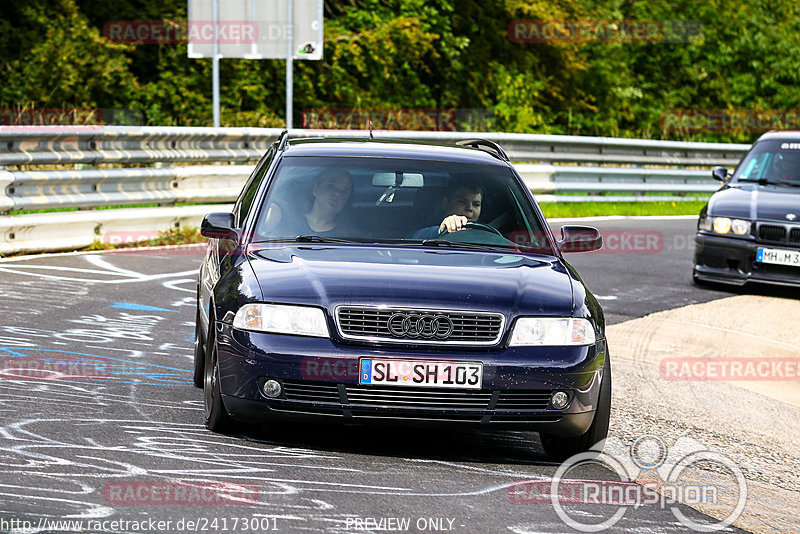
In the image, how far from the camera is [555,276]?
654 cm

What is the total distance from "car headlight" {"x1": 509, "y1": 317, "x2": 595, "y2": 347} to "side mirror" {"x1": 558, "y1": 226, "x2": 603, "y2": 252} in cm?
122

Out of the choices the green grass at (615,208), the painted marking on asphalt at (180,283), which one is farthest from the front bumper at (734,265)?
the green grass at (615,208)

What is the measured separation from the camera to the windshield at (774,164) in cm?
1466

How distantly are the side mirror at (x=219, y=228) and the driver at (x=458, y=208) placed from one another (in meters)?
0.92

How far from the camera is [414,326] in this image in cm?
594

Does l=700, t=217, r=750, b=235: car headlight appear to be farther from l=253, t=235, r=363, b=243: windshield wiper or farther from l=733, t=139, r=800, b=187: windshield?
l=253, t=235, r=363, b=243: windshield wiper

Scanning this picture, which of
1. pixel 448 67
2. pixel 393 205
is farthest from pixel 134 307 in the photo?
pixel 448 67

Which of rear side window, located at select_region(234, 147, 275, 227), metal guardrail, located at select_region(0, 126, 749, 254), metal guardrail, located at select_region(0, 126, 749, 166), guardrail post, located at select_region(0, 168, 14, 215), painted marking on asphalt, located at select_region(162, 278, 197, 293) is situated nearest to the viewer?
rear side window, located at select_region(234, 147, 275, 227)

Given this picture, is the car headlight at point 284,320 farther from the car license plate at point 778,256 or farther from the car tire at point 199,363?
the car license plate at point 778,256

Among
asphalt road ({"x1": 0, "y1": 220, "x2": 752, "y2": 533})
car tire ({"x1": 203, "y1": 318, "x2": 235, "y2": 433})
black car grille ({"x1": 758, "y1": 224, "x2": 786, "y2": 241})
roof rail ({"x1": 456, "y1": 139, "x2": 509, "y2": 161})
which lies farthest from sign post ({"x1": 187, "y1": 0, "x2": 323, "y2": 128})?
car tire ({"x1": 203, "y1": 318, "x2": 235, "y2": 433})

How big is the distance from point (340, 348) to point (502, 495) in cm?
94

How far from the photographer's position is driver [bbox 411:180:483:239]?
7.09m

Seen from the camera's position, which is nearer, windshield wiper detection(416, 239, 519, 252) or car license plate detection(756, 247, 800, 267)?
windshield wiper detection(416, 239, 519, 252)

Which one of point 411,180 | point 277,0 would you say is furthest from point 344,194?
point 277,0
